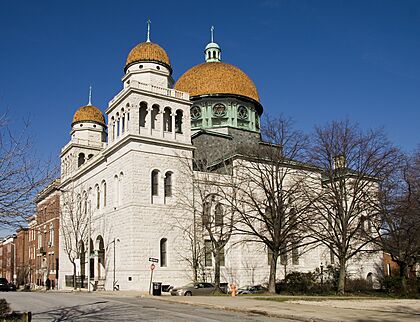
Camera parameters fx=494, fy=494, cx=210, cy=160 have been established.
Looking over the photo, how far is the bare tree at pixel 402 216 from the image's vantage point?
37094 mm

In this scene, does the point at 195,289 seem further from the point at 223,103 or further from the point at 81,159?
the point at 81,159

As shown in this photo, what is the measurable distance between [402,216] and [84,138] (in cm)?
3986

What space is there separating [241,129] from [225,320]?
130 feet

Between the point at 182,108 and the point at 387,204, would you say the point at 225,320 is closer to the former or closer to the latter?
the point at 387,204

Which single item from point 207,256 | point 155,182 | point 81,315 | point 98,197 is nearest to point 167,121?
point 155,182

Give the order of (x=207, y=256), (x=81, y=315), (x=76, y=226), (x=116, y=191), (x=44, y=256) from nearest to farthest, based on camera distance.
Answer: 1. (x=81, y=315)
2. (x=116, y=191)
3. (x=207, y=256)
4. (x=76, y=226)
5. (x=44, y=256)

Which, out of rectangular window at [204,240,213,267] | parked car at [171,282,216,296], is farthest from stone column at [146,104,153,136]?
parked car at [171,282,216,296]

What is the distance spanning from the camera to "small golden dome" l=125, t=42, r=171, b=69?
48125 mm

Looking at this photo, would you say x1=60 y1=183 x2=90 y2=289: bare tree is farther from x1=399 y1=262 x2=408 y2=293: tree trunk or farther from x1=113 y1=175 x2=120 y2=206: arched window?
x1=399 y1=262 x2=408 y2=293: tree trunk

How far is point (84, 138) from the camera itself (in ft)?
204

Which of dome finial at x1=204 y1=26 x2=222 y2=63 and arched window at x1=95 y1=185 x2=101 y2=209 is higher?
dome finial at x1=204 y1=26 x2=222 y2=63

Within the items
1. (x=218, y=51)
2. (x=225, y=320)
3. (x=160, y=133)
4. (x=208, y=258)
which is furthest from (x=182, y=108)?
(x=225, y=320)

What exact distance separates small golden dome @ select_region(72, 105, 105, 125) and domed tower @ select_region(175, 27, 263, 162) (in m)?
12.0

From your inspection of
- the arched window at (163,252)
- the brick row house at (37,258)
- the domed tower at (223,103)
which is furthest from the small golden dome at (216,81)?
the brick row house at (37,258)
